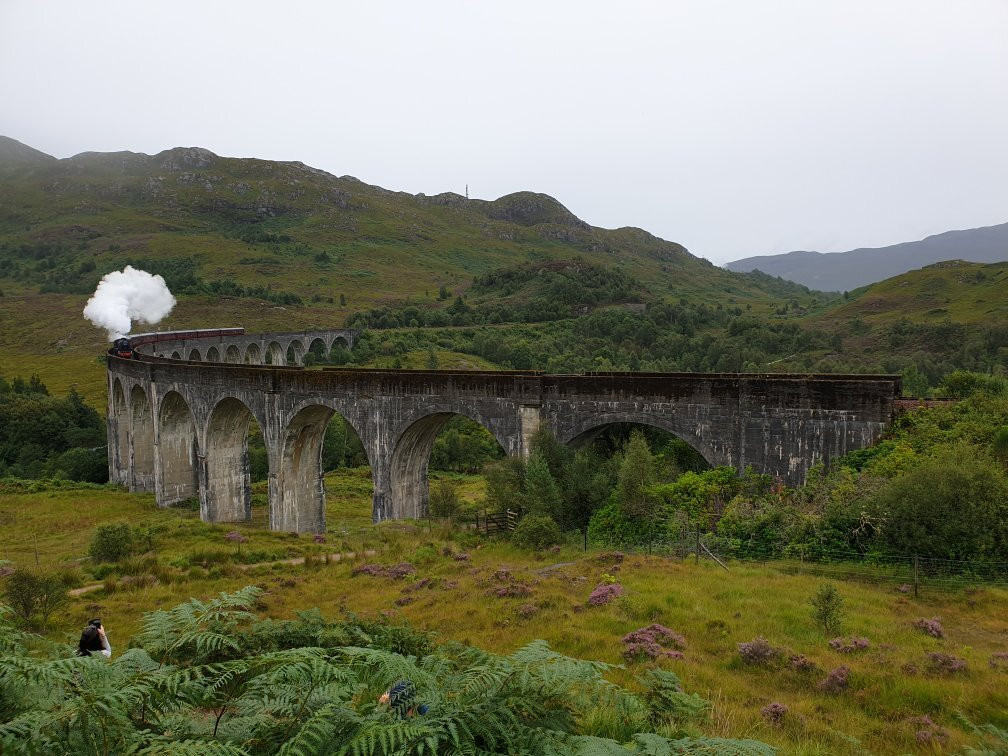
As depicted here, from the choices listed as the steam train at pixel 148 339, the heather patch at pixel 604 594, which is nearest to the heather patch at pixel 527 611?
the heather patch at pixel 604 594

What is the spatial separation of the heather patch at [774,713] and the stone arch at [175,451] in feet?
111

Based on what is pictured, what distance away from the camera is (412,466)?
2491 centimetres

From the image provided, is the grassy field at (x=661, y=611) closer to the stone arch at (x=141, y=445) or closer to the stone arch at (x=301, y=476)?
the stone arch at (x=301, y=476)

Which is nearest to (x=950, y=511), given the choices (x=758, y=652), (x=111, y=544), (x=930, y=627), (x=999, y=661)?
(x=930, y=627)

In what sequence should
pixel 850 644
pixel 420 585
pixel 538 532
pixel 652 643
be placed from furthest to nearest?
pixel 538 532
pixel 420 585
pixel 652 643
pixel 850 644

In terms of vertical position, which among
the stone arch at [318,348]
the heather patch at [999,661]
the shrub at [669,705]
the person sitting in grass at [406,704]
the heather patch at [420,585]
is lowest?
the heather patch at [420,585]

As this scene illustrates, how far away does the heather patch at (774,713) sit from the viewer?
271 inches

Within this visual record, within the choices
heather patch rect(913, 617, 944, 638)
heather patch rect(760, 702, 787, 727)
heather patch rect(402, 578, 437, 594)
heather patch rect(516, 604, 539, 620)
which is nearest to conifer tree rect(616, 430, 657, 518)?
heather patch rect(402, 578, 437, 594)

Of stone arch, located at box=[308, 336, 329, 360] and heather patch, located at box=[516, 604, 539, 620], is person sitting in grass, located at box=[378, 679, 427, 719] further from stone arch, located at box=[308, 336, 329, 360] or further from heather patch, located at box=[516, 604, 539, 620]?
stone arch, located at box=[308, 336, 329, 360]

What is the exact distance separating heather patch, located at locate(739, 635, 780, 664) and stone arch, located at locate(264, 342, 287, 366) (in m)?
74.3

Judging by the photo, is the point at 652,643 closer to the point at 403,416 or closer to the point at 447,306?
the point at 403,416

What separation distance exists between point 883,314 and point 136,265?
142 meters

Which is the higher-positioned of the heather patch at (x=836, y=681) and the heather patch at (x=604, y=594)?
the heather patch at (x=836, y=681)

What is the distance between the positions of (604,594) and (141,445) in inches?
1503
